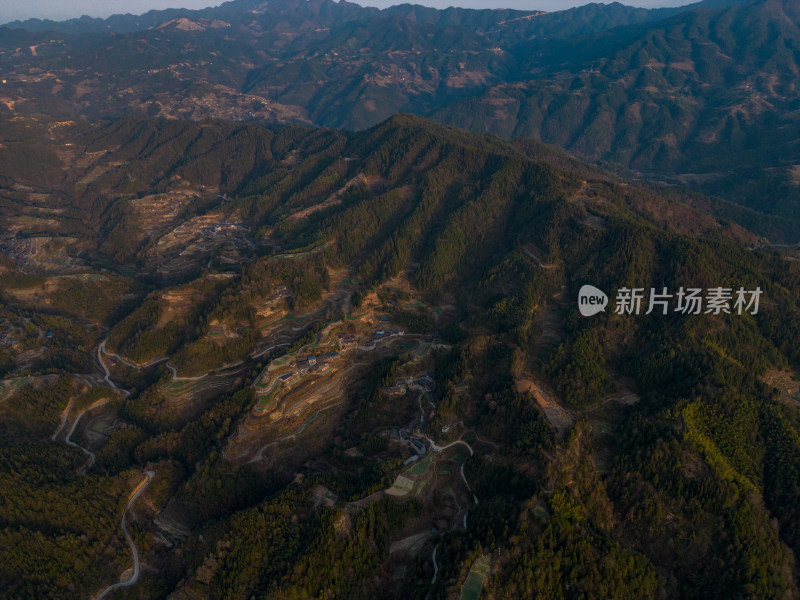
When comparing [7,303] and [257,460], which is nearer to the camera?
[257,460]

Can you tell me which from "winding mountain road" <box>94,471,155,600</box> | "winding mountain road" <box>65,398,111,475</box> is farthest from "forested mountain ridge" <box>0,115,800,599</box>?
"winding mountain road" <box>94,471,155,600</box>

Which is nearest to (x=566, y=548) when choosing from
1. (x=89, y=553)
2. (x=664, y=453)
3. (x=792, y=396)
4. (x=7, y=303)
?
(x=664, y=453)

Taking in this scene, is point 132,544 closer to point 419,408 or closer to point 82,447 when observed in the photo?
point 82,447

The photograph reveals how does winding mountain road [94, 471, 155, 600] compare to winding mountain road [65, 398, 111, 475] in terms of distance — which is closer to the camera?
winding mountain road [94, 471, 155, 600]

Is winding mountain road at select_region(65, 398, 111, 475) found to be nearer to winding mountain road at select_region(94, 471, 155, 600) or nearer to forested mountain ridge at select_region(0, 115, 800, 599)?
forested mountain ridge at select_region(0, 115, 800, 599)

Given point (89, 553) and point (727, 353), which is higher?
point (727, 353)

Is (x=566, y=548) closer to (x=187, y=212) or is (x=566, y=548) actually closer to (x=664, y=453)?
(x=664, y=453)

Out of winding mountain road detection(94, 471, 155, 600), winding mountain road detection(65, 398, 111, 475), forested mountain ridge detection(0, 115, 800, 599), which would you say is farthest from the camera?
winding mountain road detection(65, 398, 111, 475)

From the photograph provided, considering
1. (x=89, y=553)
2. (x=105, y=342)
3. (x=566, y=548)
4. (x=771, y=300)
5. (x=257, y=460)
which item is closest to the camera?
(x=566, y=548)

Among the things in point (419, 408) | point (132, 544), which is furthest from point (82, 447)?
point (419, 408)
